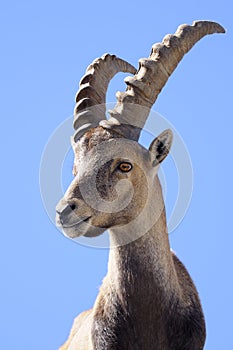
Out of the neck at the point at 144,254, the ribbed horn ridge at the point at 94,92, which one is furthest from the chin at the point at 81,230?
the ribbed horn ridge at the point at 94,92

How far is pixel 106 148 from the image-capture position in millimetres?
11438

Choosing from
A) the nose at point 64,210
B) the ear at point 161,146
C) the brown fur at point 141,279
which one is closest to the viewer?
the nose at point 64,210

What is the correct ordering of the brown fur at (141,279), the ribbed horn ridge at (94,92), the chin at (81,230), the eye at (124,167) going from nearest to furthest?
the chin at (81,230)
the eye at (124,167)
the brown fur at (141,279)
the ribbed horn ridge at (94,92)

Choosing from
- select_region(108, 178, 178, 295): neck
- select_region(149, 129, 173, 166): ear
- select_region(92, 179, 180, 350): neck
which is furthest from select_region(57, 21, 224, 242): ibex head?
select_region(92, 179, 180, 350): neck

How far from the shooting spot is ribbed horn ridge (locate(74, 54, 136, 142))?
40.6 ft

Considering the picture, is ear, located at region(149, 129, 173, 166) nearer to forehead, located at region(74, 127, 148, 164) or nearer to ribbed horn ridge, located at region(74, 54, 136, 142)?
forehead, located at region(74, 127, 148, 164)

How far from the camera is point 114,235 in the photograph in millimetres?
11688

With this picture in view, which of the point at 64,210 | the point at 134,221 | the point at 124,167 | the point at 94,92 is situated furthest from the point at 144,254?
the point at 94,92

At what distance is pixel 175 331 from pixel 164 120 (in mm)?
3006

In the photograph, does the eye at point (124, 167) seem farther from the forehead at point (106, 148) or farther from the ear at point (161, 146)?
the ear at point (161, 146)

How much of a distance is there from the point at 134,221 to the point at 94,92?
2.41 meters

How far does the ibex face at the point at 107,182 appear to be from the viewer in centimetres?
1089

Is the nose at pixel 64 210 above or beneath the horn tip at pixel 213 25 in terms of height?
beneath

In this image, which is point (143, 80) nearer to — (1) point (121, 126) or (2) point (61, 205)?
(1) point (121, 126)
